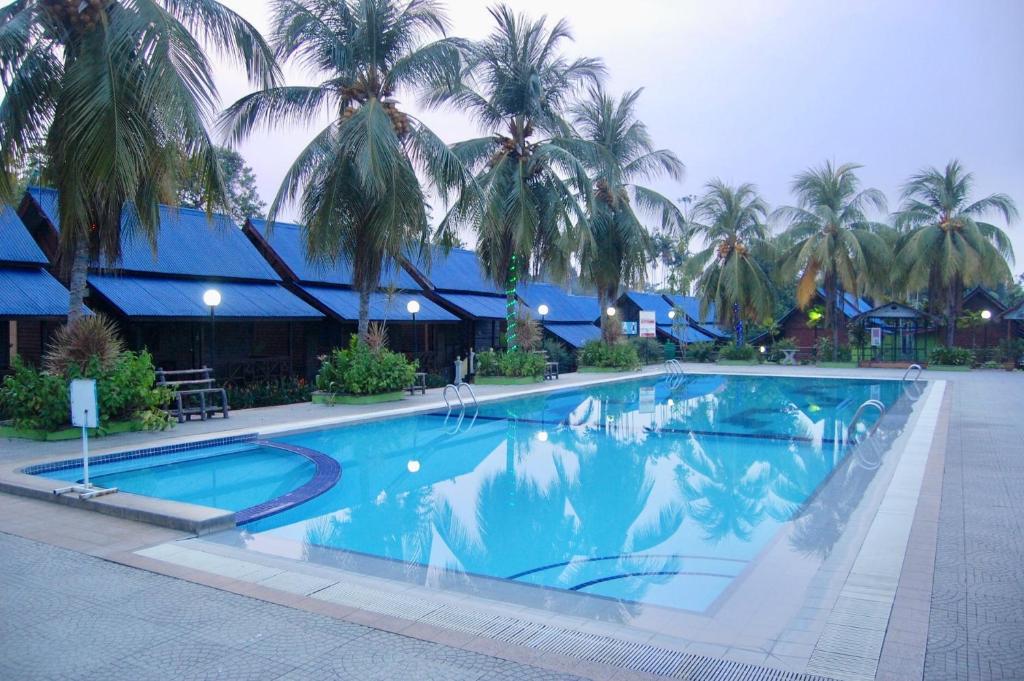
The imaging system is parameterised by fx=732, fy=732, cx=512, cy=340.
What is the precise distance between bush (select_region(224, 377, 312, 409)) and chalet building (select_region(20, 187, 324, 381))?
61 centimetres

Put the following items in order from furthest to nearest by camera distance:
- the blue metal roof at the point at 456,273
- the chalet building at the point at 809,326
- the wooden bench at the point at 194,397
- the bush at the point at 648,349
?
1. the chalet building at the point at 809,326
2. the bush at the point at 648,349
3. the blue metal roof at the point at 456,273
4. the wooden bench at the point at 194,397

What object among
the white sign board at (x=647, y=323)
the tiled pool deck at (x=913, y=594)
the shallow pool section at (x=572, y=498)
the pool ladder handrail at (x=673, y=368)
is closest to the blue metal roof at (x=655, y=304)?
the white sign board at (x=647, y=323)

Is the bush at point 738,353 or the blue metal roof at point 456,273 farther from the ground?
the blue metal roof at point 456,273

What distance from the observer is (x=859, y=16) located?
7402 mm

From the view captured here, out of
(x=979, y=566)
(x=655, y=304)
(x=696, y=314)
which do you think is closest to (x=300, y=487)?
(x=979, y=566)

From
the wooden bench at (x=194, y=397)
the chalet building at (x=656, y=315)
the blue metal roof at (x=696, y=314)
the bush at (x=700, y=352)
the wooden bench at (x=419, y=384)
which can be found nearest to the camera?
the wooden bench at (x=194, y=397)

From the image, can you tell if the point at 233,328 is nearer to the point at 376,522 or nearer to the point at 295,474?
the point at 295,474

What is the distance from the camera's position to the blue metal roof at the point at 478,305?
76.5ft

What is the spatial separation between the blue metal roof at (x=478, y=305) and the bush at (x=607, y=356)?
139 inches

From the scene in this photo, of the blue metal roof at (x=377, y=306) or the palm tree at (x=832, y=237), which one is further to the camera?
the palm tree at (x=832, y=237)

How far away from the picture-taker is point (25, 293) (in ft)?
43.9

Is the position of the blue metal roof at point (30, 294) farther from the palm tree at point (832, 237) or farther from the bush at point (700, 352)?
the bush at point (700, 352)

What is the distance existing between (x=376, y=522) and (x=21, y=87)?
326 inches

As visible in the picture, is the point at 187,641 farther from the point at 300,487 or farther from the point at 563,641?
the point at 300,487
